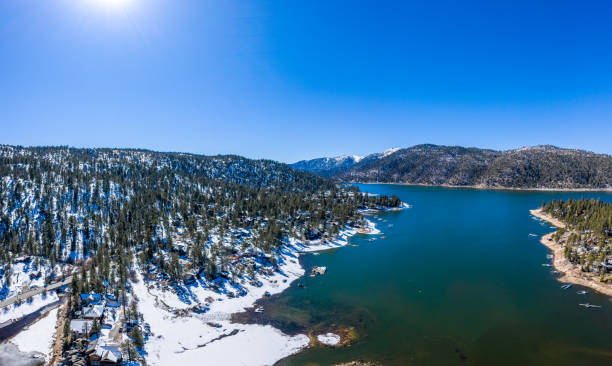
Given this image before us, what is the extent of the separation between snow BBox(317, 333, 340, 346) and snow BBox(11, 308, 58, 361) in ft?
130

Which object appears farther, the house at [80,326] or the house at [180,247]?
the house at [180,247]

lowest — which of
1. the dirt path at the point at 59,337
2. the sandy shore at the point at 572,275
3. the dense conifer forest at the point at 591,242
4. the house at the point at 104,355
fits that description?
the dirt path at the point at 59,337

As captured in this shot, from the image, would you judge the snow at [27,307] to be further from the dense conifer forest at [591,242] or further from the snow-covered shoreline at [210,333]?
the dense conifer forest at [591,242]

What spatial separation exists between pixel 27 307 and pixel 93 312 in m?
19.4

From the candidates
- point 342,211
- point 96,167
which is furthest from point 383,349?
point 96,167

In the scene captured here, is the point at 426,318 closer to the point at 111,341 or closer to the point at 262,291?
the point at 262,291

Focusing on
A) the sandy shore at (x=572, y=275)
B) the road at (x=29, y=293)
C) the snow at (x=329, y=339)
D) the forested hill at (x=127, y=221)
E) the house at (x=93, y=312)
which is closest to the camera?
the snow at (x=329, y=339)

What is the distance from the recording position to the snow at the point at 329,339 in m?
43.9

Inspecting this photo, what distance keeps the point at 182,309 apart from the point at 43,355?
65.7ft

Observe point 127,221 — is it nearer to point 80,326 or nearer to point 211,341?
point 80,326

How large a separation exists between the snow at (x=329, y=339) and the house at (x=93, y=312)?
37.5 m

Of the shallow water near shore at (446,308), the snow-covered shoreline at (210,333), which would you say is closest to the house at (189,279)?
the snow-covered shoreline at (210,333)

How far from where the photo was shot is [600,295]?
58031mm

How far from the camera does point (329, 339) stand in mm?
44750
